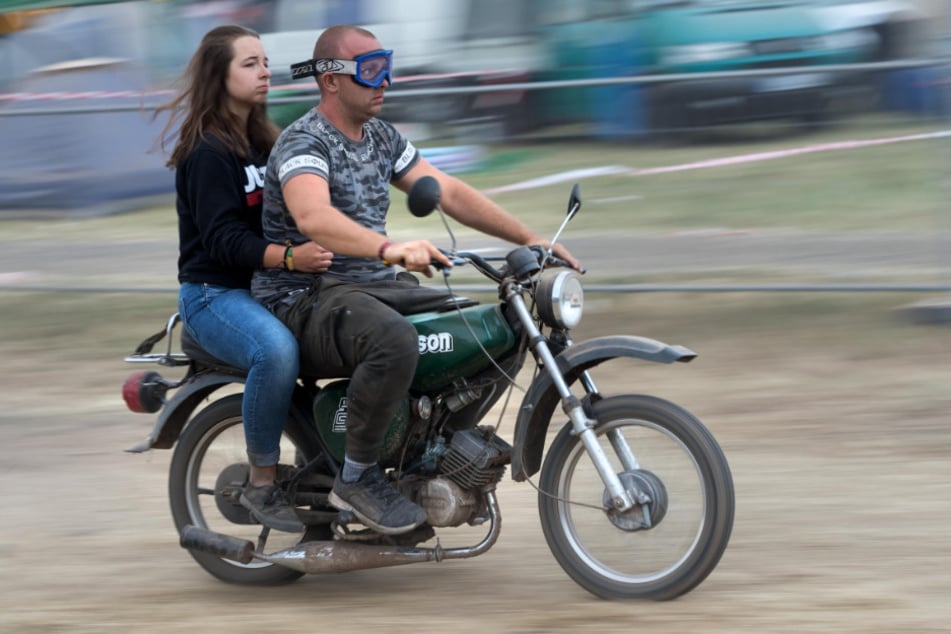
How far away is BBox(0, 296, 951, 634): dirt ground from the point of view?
4.55 metres

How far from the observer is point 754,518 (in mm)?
5418

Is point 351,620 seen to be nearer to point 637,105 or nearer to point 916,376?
point 916,376

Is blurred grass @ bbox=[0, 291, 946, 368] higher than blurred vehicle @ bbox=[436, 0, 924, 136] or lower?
lower

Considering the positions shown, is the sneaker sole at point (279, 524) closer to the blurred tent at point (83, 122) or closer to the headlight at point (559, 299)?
the headlight at point (559, 299)

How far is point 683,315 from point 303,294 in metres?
3.97

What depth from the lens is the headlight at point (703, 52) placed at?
831cm

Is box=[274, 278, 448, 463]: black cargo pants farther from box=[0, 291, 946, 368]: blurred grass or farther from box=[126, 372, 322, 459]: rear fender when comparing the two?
box=[0, 291, 946, 368]: blurred grass

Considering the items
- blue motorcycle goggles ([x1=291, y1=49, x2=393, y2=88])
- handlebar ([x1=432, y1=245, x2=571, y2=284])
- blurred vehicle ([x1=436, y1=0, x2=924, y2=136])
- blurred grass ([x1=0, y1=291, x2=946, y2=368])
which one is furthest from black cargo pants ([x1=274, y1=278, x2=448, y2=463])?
blurred vehicle ([x1=436, y1=0, x2=924, y2=136])

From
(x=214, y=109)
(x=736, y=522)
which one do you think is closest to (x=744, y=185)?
(x=736, y=522)

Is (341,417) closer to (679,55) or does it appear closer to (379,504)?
(379,504)

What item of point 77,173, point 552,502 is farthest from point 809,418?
point 77,173

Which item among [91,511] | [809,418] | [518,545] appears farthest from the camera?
[809,418]

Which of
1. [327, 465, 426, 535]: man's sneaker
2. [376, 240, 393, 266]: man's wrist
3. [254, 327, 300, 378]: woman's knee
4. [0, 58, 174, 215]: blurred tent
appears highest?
[376, 240, 393, 266]: man's wrist

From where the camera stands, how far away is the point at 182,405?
5.13m
